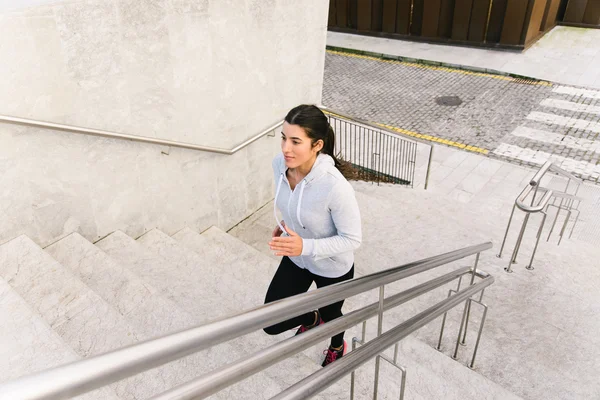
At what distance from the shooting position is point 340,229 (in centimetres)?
252

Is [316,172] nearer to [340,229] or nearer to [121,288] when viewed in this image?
[340,229]

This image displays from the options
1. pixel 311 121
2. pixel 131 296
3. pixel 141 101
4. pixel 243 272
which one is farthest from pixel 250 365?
pixel 141 101

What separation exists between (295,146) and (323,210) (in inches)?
14.4

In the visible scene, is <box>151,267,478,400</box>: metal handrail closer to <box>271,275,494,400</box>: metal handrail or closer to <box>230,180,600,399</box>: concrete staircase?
<box>271,275,494,400</box>: metal handrail

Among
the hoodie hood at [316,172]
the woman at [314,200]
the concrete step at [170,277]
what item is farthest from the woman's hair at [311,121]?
the concrete step at [170,277]

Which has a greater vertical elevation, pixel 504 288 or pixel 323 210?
pixel 323 210

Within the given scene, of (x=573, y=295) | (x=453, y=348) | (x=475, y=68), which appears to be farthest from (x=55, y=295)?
(x=475, y=68)

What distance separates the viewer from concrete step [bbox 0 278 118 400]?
7.64 ft

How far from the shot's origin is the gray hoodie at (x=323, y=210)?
2469mm

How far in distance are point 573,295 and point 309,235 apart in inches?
132

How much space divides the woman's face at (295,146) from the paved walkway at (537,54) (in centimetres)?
1167

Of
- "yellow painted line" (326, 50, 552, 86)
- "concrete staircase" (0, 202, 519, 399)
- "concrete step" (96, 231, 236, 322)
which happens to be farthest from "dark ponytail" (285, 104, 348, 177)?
"yellow painted line" (326, 50, 552, 86)

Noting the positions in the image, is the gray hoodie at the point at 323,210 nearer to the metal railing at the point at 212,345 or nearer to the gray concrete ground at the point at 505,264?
the metal railing at the point at 212,345

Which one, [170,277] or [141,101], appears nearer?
[170,277]
